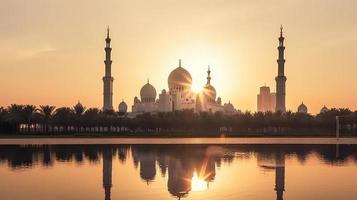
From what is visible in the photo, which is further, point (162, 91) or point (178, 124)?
point (162, 91)

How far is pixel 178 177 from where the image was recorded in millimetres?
27344

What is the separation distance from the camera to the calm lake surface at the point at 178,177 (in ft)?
72.7

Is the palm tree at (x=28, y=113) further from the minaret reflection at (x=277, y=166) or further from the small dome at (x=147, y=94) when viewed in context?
the small dome at (x=147, y=94)

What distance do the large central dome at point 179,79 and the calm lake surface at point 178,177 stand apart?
318 ft

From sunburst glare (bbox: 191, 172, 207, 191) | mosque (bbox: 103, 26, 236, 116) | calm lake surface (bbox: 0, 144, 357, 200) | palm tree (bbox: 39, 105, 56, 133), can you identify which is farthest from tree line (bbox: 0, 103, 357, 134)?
sunburst glare (bbox: 191, 172, 207, 191)

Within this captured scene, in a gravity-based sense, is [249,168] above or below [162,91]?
below

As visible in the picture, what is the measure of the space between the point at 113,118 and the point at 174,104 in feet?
161

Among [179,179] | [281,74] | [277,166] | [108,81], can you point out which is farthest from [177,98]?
[179,179]

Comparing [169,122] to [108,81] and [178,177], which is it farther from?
[178,177]

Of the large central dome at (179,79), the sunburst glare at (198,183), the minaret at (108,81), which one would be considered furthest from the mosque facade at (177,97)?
the sunburst glare at (198,183)

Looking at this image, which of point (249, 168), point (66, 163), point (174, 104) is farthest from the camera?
point (174, 104)

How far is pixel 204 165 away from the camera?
1299 inches

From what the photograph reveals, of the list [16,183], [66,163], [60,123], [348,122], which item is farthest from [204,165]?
[348,122]

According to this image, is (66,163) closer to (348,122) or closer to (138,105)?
(348,122)
